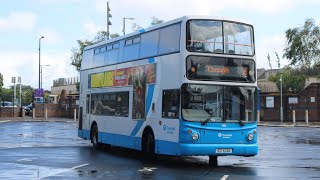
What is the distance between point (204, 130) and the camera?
15.1 m

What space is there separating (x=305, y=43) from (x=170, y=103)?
46.0 meters

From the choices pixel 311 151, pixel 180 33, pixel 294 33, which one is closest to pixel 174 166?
pixel 180 33

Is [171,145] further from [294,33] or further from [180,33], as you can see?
[294,33]

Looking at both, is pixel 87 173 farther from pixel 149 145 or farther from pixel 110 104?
pixel 110 104

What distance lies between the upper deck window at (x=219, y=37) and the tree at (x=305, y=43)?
4455 centimetres

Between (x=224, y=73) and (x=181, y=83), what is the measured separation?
4.28ft

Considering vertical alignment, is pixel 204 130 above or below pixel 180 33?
below

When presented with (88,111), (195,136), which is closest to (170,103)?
(195,136)

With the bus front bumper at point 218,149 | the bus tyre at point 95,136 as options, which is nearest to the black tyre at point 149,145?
the bus front bumper at point 218,149

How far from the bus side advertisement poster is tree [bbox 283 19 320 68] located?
40.4m

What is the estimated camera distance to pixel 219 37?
15578mm

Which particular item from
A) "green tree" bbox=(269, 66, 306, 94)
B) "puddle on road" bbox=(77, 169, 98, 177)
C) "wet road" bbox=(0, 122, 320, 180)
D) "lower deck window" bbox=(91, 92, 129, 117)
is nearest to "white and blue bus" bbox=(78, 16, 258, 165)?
"wet road" bbox=(0, 122, 320, 180)

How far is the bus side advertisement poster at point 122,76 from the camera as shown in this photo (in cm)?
1731

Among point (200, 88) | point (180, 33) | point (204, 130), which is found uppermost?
point (180, 33)
